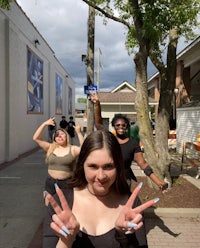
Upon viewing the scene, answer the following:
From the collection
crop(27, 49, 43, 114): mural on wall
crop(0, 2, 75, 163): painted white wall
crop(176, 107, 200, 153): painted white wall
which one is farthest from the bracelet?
crop(27, 49, 43, 114): mural on wall

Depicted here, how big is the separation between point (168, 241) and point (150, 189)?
2562 millimetres

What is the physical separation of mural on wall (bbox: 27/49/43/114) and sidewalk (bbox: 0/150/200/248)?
9.53m

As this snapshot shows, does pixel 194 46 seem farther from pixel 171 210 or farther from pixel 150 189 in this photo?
pixel 171 210

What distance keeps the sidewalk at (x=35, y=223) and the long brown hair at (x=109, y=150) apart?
3268 millimetres

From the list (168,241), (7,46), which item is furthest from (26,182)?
(7,46)

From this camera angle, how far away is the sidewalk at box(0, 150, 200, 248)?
5098mm

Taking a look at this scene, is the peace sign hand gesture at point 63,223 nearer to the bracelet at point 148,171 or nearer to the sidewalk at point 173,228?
the bracelet at point 148,171

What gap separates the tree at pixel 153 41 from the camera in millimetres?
7355

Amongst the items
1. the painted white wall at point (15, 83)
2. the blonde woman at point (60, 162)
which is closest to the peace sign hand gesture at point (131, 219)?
the blonde woman at point (60, 162)

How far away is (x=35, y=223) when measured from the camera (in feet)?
19.6

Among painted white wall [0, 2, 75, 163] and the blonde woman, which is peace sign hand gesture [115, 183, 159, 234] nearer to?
the blonde woman

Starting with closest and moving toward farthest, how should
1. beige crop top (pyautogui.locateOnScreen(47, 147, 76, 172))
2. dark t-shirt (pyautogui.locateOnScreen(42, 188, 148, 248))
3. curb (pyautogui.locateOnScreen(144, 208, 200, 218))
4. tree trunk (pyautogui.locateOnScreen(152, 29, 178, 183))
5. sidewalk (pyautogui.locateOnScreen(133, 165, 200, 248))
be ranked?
A: dark t-shirt (pyautogui.locateOnScreen(42, 188, 148, 248)), sidewalk (pyautogui.locateOnScreen(133, 165, 200, 248)), beige crop top (pyautogui.locateOnScreen(47, 147, 76, 172)), curb (pyautogui.locateOnScreen(144, 208, 200, 218)), tree trunk (pyautogui.locateOnScreen(152, 29, 178, 183))

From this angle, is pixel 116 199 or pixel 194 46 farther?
pixel 194 46

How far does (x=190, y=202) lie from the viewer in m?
6.82
